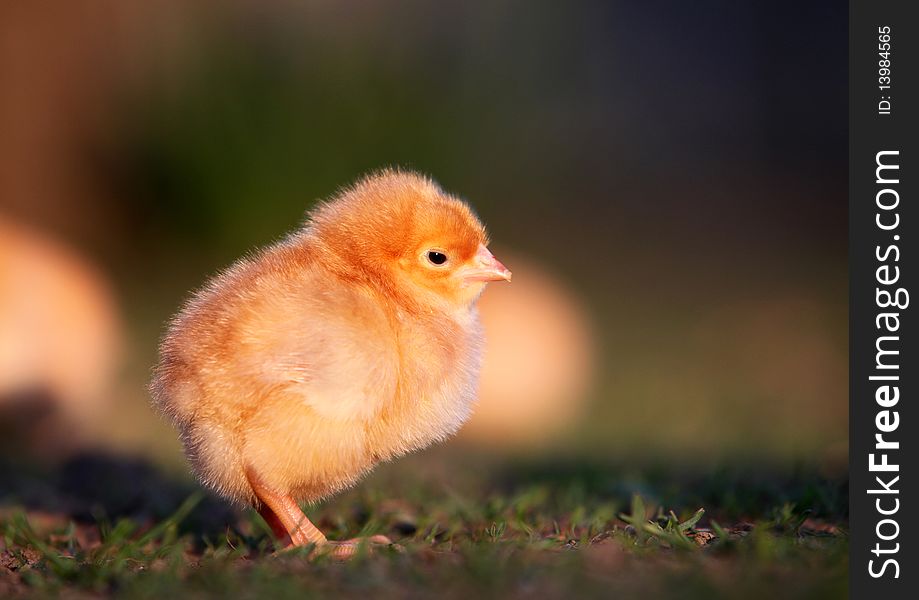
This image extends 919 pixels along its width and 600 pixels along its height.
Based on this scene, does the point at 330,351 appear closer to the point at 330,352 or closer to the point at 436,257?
the point at 330,352

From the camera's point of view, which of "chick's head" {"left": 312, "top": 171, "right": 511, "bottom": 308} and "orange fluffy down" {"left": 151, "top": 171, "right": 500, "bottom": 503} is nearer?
"orange fluffy down" {"left": 151, "top": 171, "right": 500, "bottom": 503}

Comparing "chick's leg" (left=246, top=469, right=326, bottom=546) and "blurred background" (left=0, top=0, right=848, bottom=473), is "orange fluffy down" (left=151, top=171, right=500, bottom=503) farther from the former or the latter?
"blurred background" (left=0, top=0, right=848, bottom=473)

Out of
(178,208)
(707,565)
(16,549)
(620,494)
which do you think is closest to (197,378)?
(16,549)

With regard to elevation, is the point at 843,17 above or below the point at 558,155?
above

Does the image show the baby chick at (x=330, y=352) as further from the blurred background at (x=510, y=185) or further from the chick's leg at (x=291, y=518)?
the blurred background at (x=510, y=185)

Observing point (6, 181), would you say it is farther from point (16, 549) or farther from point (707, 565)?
point (707, 565)

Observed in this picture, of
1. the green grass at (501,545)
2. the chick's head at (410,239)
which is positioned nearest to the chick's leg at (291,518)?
the green grass at (501,545)

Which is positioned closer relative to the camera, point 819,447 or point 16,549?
point 16,549

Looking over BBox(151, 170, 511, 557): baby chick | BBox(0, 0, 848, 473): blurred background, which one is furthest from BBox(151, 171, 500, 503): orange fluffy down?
BBox(0, 0, 848, 473): blurred background
